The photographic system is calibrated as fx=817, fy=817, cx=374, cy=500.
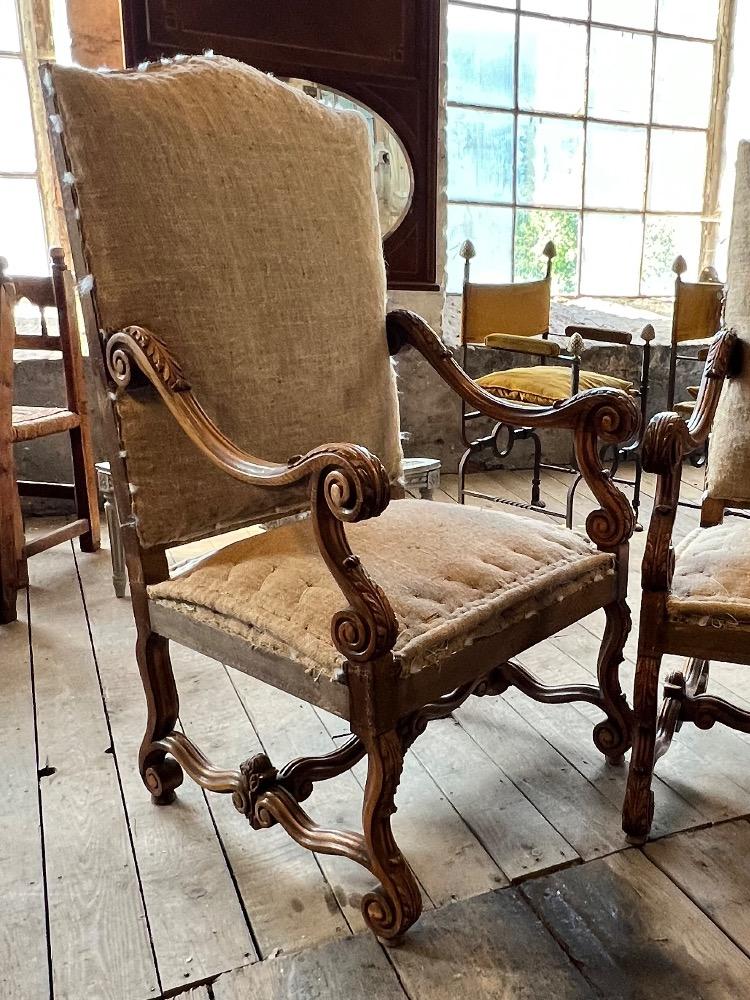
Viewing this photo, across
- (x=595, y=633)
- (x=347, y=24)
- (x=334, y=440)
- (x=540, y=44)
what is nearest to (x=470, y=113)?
(x=540, y=44)

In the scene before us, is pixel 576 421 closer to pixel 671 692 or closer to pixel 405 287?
pixel 671 692

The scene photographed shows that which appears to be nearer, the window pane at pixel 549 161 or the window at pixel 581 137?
the window at pixel 581 137

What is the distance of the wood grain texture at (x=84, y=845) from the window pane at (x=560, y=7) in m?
3.57

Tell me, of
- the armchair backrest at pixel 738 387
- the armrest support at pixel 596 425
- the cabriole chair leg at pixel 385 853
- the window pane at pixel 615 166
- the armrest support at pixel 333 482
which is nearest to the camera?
the armrest support at pixel 333 482

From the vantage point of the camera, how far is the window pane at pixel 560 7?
12.7 ft

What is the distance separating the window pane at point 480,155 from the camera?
3824 mm

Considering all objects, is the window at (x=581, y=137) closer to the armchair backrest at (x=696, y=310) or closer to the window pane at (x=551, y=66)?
the window pane at (x=551, y=66)

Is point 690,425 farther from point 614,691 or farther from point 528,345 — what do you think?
point 528,345

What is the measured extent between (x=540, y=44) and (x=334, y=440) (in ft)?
11.2

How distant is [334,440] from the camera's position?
1374mm

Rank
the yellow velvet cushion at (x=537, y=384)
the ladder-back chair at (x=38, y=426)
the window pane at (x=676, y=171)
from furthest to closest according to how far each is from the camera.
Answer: the window pane at (x=676, y=171), the yellow velvet cushion at (x=537, y=384), the ladder-back chair at (x=38, y=426)

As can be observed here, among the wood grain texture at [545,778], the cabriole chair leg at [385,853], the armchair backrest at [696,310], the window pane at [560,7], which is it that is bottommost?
the wood grain texture at [545,778]

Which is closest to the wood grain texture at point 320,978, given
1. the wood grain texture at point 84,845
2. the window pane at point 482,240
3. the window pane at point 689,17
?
the wood grain texture at point 84,845

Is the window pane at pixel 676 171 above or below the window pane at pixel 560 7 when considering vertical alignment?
below
